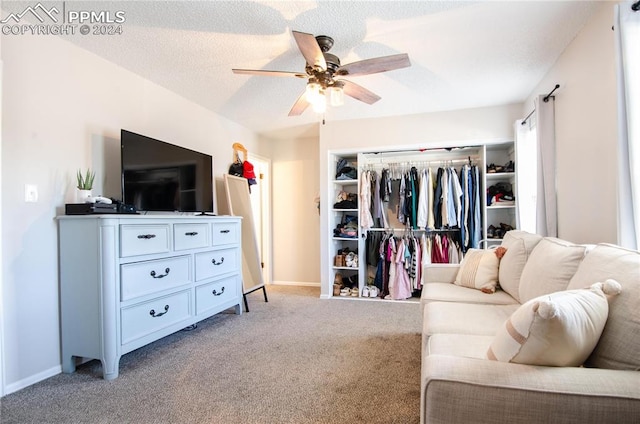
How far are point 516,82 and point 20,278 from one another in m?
4.18

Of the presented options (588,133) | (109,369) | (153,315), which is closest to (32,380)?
(109,369)

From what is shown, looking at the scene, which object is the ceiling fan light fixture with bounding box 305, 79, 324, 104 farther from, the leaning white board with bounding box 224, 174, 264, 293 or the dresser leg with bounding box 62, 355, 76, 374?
the dresser leg with bounding box 62, 355, 76, 374

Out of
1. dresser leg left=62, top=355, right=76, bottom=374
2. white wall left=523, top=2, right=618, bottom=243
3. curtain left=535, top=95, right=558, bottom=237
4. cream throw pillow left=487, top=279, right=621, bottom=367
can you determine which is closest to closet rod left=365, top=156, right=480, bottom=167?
curtain left=535, top=95, right=558, bottom=237

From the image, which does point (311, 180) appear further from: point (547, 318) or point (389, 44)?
point (547, 318)

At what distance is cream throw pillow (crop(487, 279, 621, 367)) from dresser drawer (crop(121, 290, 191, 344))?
2155 mm

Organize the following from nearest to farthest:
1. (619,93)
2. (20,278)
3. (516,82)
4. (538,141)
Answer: (619,93) → (20,278) → (538,141) → (516,82)

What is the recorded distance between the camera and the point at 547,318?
0.84 m

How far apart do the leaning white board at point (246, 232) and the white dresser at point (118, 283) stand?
1.27m

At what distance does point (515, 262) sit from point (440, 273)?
0.66 m

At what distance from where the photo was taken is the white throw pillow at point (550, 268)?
1483 millimetres

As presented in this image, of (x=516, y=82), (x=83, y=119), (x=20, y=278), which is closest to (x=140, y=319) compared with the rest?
(x=20, y=278)

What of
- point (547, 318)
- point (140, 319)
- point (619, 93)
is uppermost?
point (619, 93)

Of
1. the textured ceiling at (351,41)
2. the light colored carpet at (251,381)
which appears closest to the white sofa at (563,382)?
the light colored carpet at (251,381)

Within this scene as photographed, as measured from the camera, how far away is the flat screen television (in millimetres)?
2395
